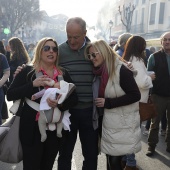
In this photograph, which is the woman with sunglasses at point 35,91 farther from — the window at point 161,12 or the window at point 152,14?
the window at point 152,14

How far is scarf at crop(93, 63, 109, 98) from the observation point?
2350mm

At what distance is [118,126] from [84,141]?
44 cm

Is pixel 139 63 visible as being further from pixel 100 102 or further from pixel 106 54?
pixel 100 102

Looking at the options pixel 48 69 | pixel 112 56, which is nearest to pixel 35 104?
pixel 48 69

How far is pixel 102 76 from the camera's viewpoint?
2.37 metres

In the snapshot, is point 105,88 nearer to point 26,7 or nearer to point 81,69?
point 81,69

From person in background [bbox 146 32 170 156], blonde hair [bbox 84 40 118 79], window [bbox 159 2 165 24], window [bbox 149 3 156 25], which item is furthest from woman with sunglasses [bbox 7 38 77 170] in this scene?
window [bbox 149 3 156 25]

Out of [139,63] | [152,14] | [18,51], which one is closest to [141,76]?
[139,63]

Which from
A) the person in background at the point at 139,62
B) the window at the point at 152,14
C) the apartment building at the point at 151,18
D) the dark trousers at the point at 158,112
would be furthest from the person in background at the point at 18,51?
the window at the point at 152,14

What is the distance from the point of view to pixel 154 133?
389 centimetres

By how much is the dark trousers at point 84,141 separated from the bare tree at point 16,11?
33.6 m

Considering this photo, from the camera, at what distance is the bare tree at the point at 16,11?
34.5 m

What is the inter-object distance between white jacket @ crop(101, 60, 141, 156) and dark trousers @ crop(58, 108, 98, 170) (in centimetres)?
16

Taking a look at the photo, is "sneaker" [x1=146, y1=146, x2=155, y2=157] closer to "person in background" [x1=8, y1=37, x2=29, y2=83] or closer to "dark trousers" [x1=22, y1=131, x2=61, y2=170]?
"dark trousers" [x1=22, y1=131, x2=61, y2=170]
